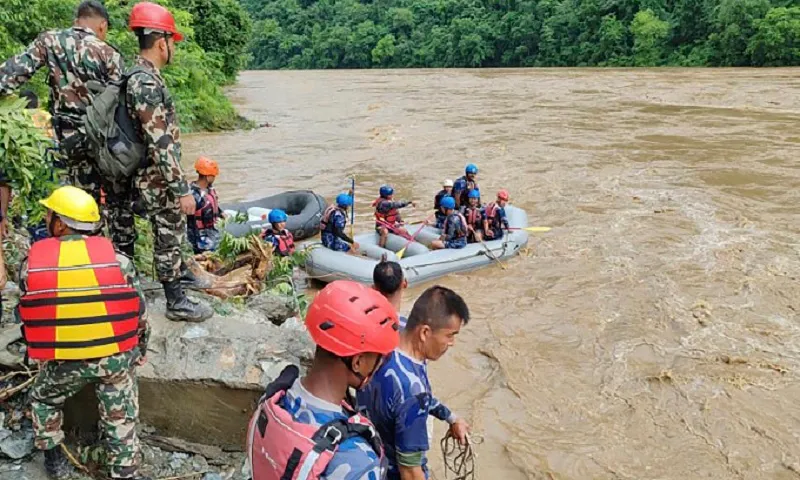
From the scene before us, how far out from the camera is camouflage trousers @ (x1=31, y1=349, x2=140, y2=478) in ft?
8.22

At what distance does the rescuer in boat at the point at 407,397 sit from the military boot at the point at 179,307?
151 centimetres

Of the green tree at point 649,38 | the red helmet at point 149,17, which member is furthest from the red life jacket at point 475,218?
the green tree at point 649,38

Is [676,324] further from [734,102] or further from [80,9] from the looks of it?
[734,102]

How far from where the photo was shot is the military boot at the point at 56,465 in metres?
2.77

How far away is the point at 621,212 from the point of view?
1052 cm

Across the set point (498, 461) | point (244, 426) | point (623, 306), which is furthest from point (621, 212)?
point (244, 426)

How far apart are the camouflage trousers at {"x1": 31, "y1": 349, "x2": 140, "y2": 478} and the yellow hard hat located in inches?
20.0

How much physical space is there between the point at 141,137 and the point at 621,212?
28.7ft

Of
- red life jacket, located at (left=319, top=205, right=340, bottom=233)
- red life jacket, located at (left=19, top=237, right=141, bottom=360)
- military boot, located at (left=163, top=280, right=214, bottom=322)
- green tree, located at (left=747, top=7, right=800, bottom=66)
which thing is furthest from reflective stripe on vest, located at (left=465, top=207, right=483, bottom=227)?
green tree, located at (left=747, top=7, right=800, bottom=66)

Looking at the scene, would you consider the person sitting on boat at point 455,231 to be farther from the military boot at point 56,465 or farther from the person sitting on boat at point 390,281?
the military boot at point 56,465

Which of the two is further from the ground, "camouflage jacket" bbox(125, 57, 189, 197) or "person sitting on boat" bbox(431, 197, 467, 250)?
"camouflage jacket" bbox(125, 57, 189, 197)

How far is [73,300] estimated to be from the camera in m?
2.38

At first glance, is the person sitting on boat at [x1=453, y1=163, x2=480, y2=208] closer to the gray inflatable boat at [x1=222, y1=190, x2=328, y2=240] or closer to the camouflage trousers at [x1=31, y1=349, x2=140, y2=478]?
the gray inflatable boat at [x1=222, y1=190, x2=328, y2=240]

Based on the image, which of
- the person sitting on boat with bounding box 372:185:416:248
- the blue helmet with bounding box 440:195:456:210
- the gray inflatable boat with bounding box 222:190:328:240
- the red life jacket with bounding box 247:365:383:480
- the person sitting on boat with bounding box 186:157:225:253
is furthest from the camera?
the person sitting on boat with bounding box 372:185:416:248
